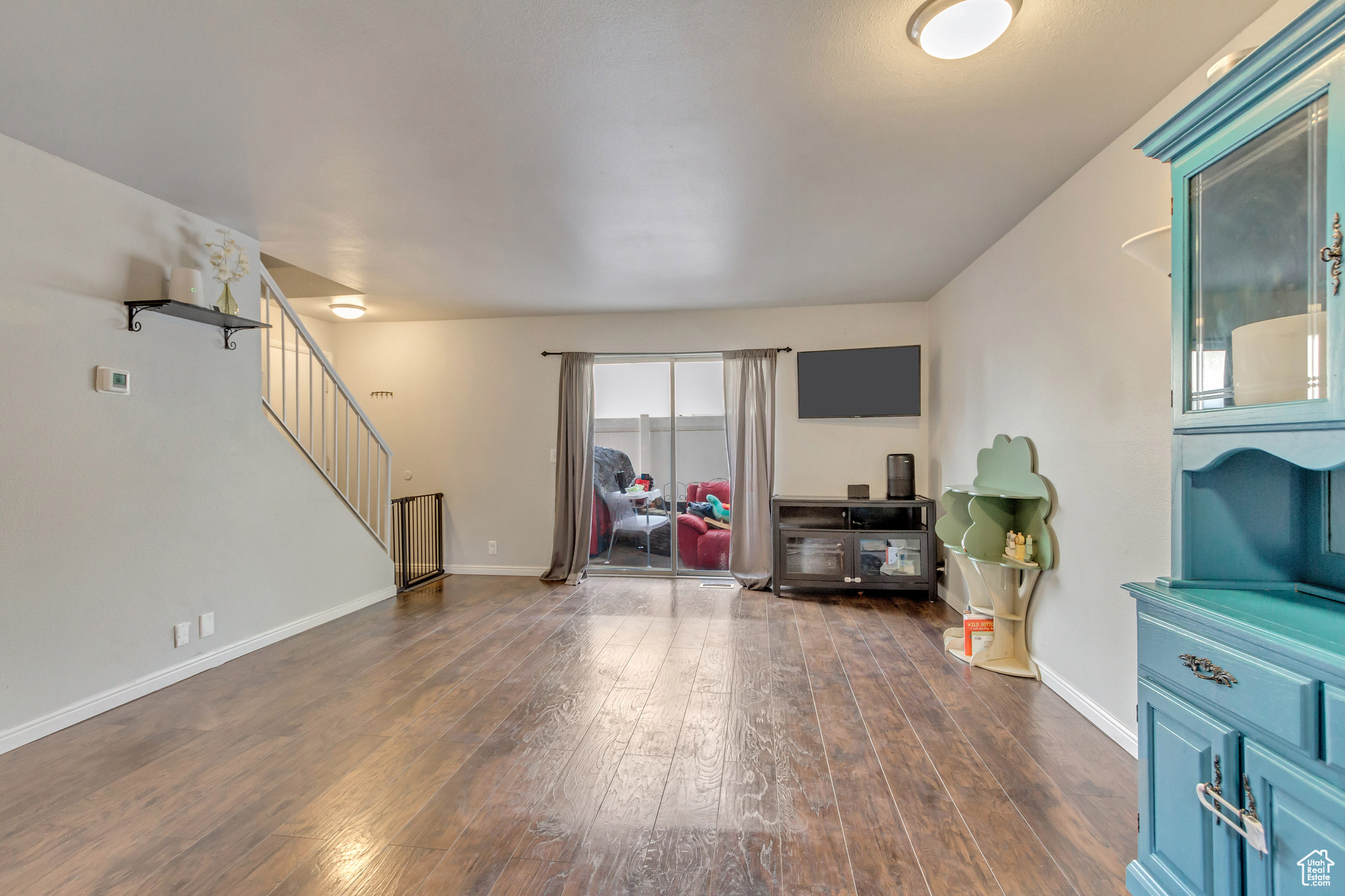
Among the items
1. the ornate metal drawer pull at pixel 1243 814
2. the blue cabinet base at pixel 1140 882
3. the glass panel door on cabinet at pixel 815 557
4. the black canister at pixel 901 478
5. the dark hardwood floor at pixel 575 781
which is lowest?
the dark hardwood floor at pixel 575 781

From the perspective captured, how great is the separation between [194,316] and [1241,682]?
427cm

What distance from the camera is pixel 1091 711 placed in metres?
2.67

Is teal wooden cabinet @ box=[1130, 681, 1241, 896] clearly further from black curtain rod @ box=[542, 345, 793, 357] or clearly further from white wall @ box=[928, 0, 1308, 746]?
black curtain rod @ box=[542, 345, 793, 357]

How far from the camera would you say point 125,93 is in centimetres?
217

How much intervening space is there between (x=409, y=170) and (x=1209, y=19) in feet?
9.33

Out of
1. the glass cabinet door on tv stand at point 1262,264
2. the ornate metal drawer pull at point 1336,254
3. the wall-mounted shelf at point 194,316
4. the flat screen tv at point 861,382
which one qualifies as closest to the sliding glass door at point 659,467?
the flat screen tv at point 861,382

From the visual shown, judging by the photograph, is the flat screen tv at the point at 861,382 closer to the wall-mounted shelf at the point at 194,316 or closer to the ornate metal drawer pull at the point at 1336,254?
the wall-mounted shelf at the point at 194,316

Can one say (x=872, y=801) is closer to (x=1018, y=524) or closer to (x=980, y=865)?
(x=980, y=865)

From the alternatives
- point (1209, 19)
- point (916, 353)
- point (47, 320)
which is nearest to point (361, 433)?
point (47, 320)

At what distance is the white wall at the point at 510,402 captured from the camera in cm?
555

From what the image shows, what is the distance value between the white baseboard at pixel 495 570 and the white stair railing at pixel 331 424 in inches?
36.0

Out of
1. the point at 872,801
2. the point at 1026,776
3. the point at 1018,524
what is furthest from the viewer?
the point at 1018,524

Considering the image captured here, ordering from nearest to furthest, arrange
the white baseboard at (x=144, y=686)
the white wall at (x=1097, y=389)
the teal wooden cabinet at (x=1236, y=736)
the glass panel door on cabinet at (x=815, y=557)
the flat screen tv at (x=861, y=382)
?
the teal wooden cabinet at (x=1236, y=736)
the white wall at (x=1097, y=389)
the white baseboard at (x=144, y=686)
the glass panel door on cabinet at (x=815, y=557)
the flat screen tv at (x=861, y=382)

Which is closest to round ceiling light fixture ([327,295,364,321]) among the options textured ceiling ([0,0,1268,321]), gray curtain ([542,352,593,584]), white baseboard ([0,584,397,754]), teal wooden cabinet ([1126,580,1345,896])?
textured ceiling ([0,0,1268,321])
